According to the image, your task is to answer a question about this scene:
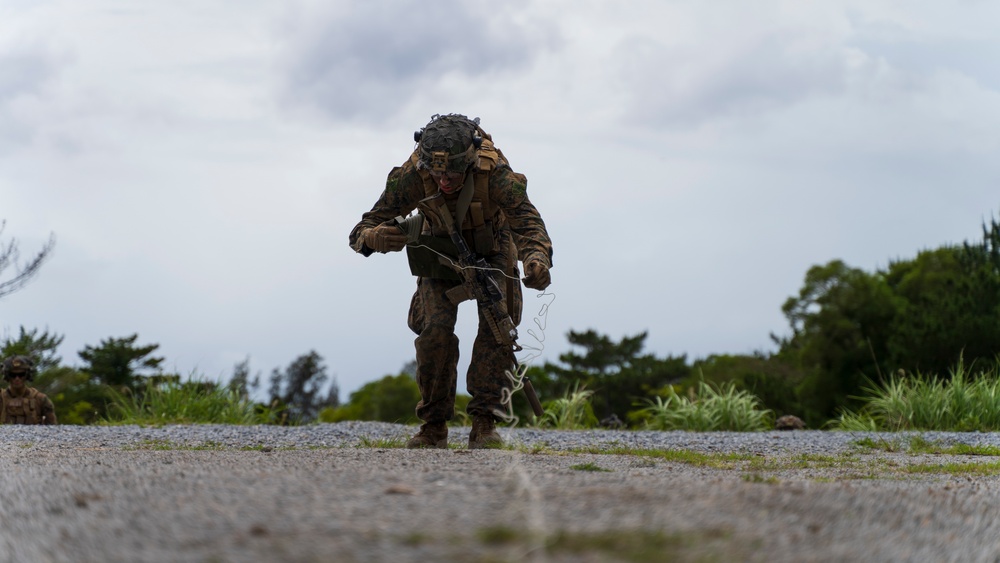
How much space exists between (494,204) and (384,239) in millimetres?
746

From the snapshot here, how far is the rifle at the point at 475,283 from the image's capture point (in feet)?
20.7

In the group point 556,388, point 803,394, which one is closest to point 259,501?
point 803,394

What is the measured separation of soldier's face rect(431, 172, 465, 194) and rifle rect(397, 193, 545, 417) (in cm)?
11

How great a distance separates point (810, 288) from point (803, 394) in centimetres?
773

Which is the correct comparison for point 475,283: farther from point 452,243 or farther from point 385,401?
point 385,401

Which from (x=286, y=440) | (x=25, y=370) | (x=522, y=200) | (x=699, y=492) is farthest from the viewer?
(x=25, y=370)

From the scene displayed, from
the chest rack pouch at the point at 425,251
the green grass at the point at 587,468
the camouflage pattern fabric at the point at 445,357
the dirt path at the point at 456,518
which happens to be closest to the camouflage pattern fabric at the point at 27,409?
the camouflage pattern fabric at the point at 445,357

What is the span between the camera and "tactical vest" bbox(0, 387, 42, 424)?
13.5 m

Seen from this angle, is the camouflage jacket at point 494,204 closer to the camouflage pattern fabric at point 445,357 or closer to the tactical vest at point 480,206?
the tactical vest at point 480,206

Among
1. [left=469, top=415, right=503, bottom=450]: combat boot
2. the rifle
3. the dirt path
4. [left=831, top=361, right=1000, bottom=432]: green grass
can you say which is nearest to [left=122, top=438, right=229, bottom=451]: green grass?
[left=469, top=415, right=503, bottom=450]: combat boot

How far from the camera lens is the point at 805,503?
3.49 meters

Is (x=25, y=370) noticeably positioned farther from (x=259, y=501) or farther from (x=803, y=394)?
(x=803, y=394)

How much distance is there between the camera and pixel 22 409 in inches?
532

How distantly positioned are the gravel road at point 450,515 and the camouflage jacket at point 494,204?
5.04 feet
